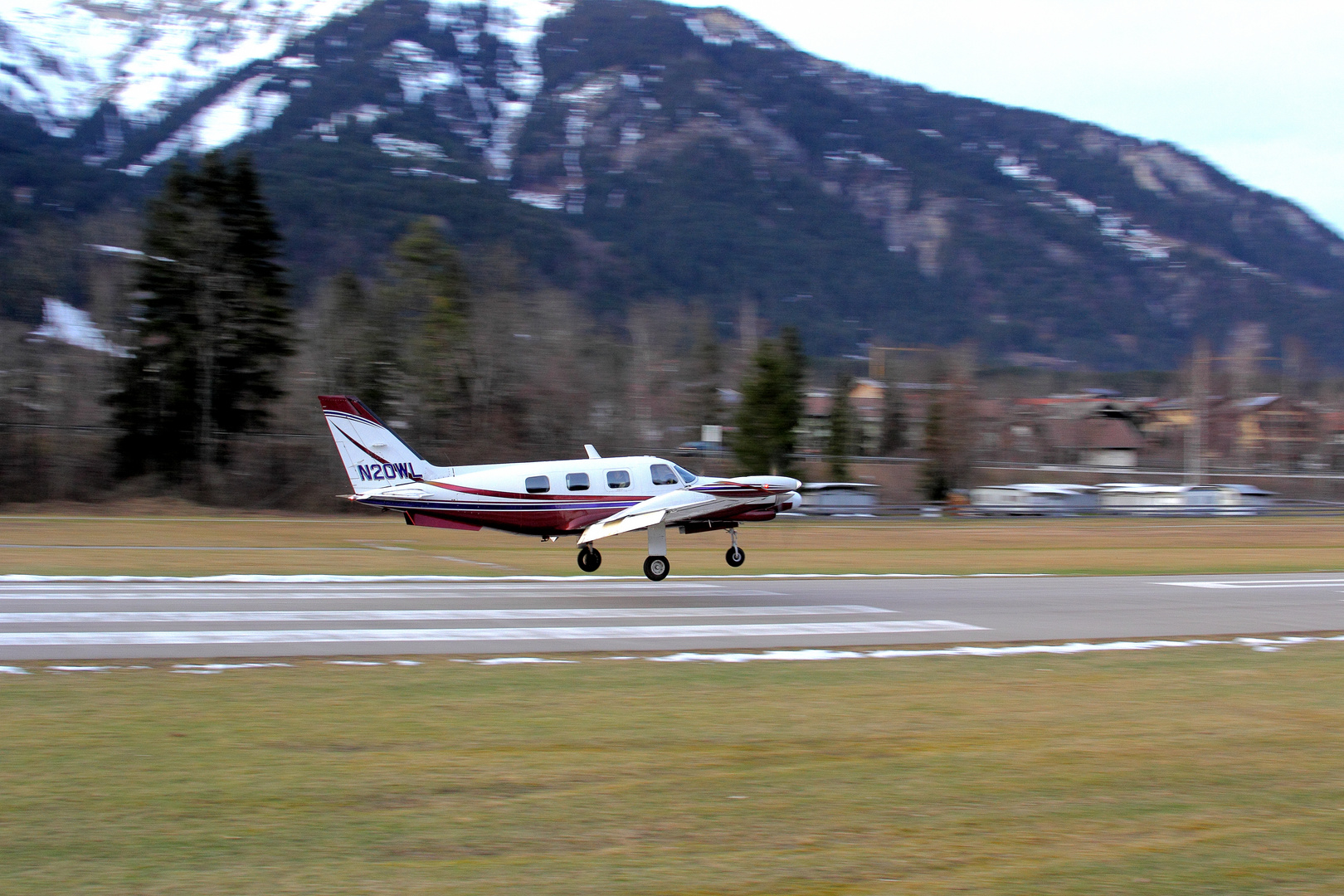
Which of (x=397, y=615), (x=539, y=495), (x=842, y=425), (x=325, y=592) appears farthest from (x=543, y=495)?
(x=842, y=425)

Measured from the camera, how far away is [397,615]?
16969 millimetres

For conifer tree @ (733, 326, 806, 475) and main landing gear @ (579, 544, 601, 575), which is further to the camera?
conifer tree @ (733, 326, 806, 475)

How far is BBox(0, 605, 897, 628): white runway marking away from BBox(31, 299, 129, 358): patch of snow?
51.8m

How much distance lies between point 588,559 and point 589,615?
8.27 m

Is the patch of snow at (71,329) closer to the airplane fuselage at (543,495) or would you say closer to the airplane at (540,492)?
the airplane at (540,492)

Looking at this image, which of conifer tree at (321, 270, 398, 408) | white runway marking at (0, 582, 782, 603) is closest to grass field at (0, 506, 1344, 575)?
white runway marking at (0, 582, 782, 603)

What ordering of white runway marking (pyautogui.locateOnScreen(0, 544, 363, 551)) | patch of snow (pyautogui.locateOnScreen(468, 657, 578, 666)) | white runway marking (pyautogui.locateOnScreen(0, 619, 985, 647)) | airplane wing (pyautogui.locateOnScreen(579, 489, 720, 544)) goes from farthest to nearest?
white runway marking (pyautogui.locateOnScreen(0, 544, 363, 551)), airplane wing (pyautogui.locateOnScreen(579, 489, 720, 544)), white runway marking (pyautogui.locateOnScreen(0, 619, 985, 647)), patch of snow (pyautogui.locateOnScreen(468, 657, 578, 666))

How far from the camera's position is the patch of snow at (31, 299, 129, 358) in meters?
65.9

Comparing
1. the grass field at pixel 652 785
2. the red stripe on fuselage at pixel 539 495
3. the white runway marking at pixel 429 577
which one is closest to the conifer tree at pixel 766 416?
the white runway marking at pixel 429 577

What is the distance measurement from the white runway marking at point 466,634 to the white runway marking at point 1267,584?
10917mm

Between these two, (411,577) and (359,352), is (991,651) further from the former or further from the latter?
(359,352)

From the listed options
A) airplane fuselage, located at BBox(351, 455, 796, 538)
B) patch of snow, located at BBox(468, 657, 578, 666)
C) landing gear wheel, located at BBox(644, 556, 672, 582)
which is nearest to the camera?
patch of snow, located at BBox(468, 657, 578, 666)

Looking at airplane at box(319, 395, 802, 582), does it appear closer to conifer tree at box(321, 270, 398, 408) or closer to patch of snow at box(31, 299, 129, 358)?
patch of snow at box(31, 299, 129, 358)

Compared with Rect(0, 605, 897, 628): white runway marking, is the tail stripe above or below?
above
